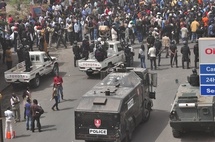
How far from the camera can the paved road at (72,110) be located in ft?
67.2

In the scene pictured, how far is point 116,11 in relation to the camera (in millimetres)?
44375

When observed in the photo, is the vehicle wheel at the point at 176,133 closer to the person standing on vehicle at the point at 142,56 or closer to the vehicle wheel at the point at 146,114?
the vehicle wheel at the point at 146,114

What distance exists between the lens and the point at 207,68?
12000 mm

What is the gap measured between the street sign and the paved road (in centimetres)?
790

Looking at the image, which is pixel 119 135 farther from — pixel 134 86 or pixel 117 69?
pixel 117 69

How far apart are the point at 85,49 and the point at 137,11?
12.5 metres

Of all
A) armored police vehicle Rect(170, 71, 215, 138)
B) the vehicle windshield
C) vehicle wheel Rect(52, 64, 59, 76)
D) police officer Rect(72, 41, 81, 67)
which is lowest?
armored police vehicle Rect(170, 71, 215, 138)

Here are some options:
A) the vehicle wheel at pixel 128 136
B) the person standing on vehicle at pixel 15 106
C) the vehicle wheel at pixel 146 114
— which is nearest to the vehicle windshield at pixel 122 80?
the vehicle wheel at pixel 146 114

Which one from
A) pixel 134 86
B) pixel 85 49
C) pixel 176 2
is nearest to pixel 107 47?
pixel 85 49

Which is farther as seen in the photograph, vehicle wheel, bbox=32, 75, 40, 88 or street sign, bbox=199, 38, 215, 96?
vehicle wheel, bbox=32, 75, 40, 88

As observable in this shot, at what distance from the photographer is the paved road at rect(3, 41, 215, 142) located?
67.2ft

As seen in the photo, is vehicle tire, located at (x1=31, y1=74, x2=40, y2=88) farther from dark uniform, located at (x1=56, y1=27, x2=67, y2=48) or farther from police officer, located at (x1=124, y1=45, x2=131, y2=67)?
dark uniform, located at (x1=56, y1=27, x2=67, y2=48)

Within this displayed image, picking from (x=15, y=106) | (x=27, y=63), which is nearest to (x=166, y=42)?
(x=27, y=63)

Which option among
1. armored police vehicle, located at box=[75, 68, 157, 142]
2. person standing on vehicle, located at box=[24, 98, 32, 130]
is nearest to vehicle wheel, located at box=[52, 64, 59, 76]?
person standing on vehicle, located at box=[24, 98, 32, 130]
